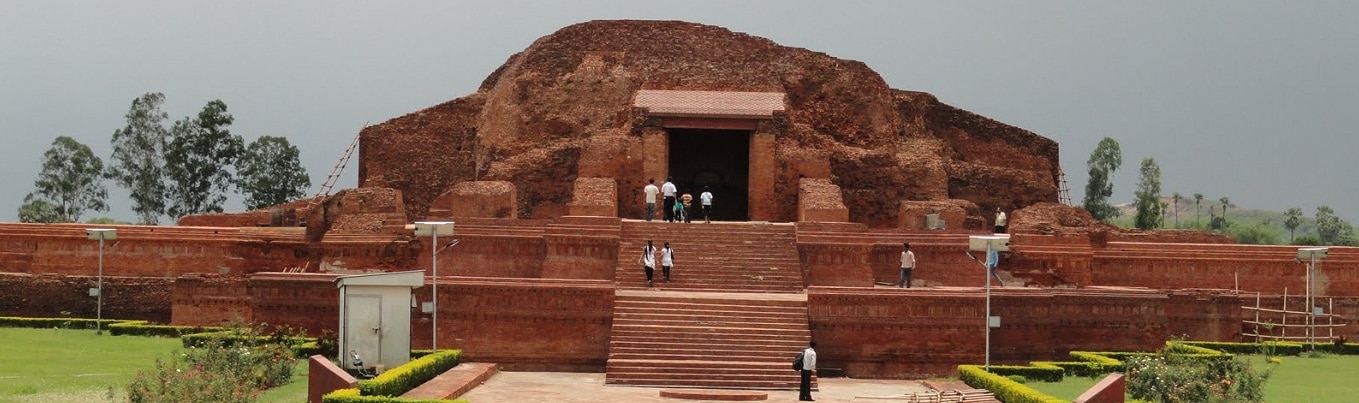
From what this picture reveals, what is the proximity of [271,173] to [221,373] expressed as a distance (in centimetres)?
3476

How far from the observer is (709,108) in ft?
88.0

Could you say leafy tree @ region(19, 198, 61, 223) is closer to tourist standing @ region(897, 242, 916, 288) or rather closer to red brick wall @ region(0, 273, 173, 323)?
red brick wall @ region(0, 273, 173, 323)

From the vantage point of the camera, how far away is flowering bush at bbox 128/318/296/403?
1289 cm

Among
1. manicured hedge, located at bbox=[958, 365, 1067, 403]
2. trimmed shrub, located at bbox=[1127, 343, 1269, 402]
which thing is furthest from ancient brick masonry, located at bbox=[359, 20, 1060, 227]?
trimmed shrub, located at bbox=[1127, 343, 1269, 402]

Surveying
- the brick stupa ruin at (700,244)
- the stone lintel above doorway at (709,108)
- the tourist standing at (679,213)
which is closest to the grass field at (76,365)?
the brick stupa ruin at (700,244)

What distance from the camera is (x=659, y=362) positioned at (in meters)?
18.3

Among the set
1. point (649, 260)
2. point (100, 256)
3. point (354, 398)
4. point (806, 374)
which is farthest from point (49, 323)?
point (806, 374)

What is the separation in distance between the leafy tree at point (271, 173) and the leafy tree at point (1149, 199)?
85.3 ft

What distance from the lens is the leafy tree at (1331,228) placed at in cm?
6606

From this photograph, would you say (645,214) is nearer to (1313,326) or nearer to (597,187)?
(597,187)

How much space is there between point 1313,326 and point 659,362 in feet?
29.2

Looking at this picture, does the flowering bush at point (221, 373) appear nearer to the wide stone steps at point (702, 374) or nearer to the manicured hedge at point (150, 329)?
the manicured hedge at point (150, 329)

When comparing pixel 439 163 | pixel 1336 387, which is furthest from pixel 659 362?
pixel 439 163

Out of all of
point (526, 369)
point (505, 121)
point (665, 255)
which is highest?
point (505, 121)
